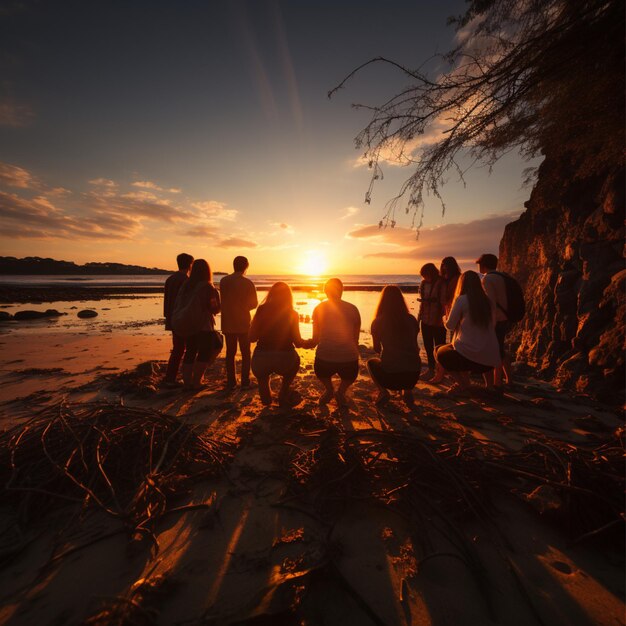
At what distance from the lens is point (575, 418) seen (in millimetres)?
4082

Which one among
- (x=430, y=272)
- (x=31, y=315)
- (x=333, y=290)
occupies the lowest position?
(x=31, y=315)

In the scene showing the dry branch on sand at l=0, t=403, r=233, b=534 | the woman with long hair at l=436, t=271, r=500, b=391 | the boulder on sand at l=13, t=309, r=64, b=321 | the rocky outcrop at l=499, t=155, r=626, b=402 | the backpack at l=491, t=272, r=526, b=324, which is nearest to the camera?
the dry branch on sand at l=0, t=403, r=233, b=534

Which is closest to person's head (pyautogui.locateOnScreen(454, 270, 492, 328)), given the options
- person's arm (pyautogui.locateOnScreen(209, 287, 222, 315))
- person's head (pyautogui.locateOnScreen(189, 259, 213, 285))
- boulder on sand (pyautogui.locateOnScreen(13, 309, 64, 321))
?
person's arm (pyautogui.locateOnScreen(209, 287, 222, 315))

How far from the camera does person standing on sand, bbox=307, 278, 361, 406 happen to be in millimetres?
4676

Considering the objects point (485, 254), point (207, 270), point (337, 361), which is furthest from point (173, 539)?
point (485, 254)

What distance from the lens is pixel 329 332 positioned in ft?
15.5

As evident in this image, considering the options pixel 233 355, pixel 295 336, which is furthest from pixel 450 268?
pixel 233 355

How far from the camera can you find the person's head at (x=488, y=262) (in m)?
5.33

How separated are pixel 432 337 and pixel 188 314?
5022mm

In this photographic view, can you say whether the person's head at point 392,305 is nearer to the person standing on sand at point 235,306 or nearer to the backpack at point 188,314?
the person standing on sand at point 235,306

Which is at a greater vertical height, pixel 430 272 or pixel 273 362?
pixel 430 272

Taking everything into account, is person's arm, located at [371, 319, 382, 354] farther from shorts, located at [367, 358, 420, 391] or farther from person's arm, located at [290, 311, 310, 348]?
person's arm, located at [290, 311, 310, 348]

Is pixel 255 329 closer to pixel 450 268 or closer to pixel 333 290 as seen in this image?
pixel 333 290

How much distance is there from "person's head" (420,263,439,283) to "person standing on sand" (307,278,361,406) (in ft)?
7.98
